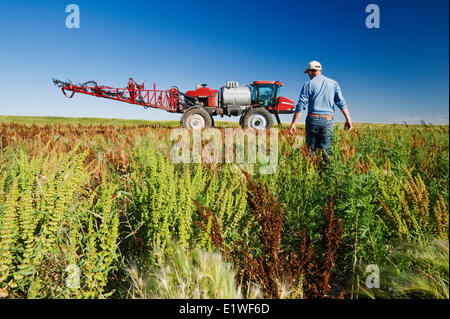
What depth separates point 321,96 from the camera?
13.5 feet

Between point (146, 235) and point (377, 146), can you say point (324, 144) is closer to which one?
point (377, 146)

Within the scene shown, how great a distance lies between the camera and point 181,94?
1542 centimetres

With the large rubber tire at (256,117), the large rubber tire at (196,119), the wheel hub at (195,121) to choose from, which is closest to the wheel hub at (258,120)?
the large rubber tire at (256,117)

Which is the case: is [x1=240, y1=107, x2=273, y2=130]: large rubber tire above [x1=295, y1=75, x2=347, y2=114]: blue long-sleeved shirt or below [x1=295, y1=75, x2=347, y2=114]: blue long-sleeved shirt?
above

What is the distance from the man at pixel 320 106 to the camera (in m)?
4.08

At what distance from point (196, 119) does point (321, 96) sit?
30.7 ft

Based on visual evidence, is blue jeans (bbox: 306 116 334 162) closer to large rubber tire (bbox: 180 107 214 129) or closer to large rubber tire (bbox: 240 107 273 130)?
large rubber tire (bbox: 240 107 273 130)

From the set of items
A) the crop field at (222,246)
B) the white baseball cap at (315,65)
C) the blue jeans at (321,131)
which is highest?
the white baseball cap at (315,65)

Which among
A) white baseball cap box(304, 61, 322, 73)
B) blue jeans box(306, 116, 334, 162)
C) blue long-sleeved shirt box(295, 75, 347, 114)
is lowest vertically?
blue jeans box(306, 116, 334, 162)

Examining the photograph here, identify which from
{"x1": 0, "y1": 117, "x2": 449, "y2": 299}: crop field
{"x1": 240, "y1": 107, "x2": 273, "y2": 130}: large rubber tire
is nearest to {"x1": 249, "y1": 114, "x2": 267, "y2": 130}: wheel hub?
{"x1": 240, "y1": 107, "x2": 273, "y2": 130}: large rubber tire

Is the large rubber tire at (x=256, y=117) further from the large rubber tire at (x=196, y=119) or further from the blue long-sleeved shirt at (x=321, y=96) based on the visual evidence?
the blue long-sleeved shirt at (x=321, y=96)

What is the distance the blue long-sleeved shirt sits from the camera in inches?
162

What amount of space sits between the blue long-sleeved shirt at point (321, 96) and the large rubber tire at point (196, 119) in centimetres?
895

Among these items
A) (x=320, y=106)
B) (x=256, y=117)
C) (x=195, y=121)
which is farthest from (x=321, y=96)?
(x=195, y=121)
